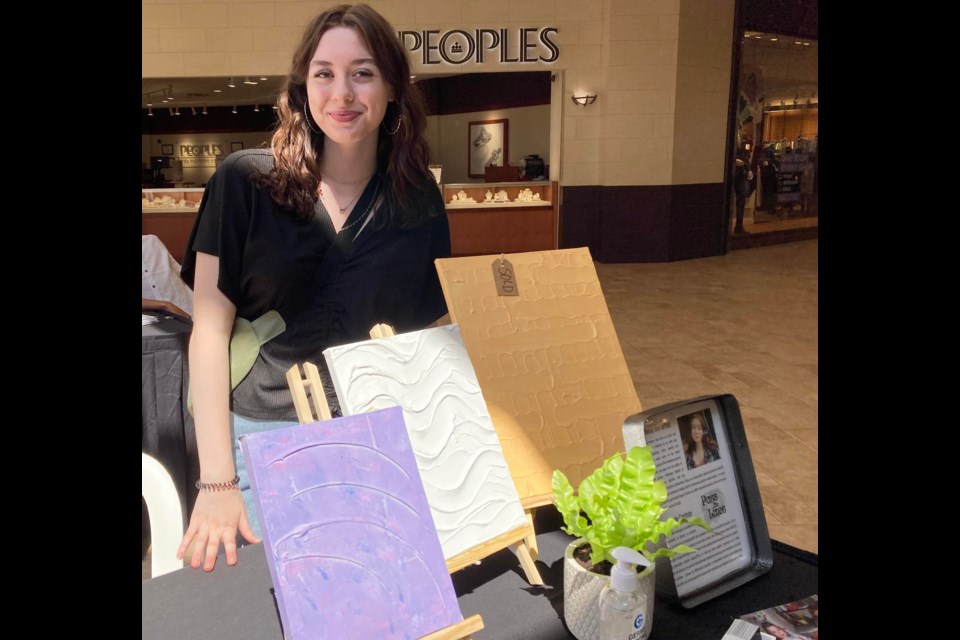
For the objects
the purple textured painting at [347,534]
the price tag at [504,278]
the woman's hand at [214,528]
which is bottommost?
the woman's hand at [214,528]

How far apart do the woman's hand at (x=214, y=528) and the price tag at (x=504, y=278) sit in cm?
57

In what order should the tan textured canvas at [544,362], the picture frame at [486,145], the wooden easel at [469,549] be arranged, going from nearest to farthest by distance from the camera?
the wooden easel at [469,549], the tan textured canvas at [544,362], the picture frame at [486,145]

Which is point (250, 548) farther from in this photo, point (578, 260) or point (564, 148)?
point (564, 148)

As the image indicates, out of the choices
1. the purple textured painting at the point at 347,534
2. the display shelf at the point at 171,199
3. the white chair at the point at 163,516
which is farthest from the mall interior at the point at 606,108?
the purple textured painting at the point at 347,534

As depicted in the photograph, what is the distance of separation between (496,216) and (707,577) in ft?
32.5

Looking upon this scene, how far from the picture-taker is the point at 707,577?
108cm

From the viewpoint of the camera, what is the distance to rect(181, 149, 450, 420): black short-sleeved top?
1.28 meters

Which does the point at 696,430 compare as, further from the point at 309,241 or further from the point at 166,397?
the point at 166,397

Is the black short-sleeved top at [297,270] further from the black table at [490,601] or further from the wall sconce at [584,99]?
the wall sconce at [584,99]

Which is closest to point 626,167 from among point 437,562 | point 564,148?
point 564,148

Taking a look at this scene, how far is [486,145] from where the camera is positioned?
14617 mm

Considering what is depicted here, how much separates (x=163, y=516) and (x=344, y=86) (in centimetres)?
91

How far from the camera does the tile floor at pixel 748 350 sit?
3510 mm

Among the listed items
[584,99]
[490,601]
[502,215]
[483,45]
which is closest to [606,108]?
[584,99]
